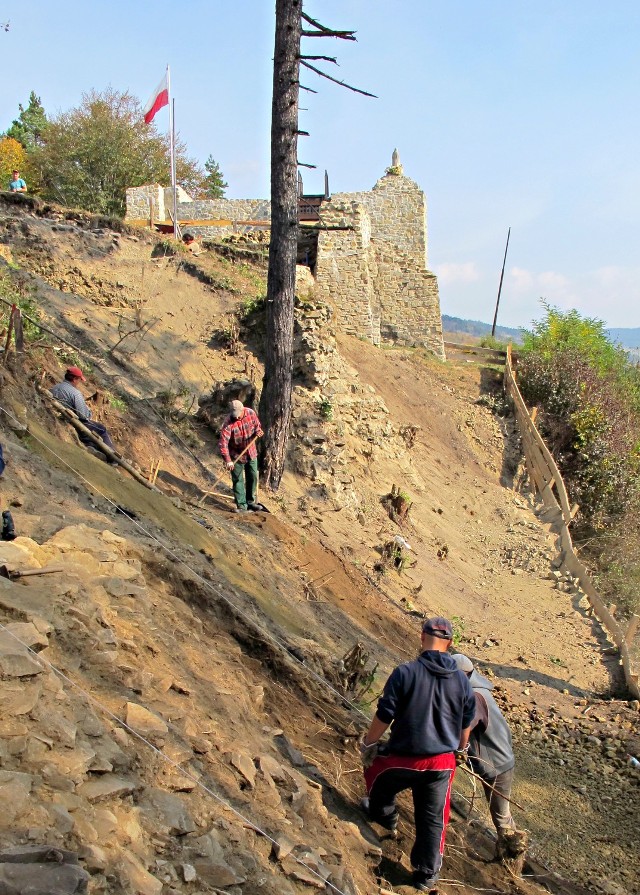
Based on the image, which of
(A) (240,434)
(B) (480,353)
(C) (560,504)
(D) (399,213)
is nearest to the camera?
(A) (240,434)

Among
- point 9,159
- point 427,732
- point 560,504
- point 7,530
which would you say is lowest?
point 560,504

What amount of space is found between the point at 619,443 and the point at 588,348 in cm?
516

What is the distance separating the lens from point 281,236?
10.6m

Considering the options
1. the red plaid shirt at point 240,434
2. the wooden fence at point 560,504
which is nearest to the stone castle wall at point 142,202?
the wooden fence at point 560,504

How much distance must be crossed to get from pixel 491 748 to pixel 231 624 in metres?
1.99

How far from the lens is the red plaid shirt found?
9.46 m

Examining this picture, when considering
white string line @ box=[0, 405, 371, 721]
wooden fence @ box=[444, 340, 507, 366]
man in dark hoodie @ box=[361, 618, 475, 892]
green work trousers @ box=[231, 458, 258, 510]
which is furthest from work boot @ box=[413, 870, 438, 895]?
wooden fence @ box=[444, 340, 507, 366]

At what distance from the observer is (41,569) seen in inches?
177

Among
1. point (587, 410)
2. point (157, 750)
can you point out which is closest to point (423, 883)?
point (157, 750)

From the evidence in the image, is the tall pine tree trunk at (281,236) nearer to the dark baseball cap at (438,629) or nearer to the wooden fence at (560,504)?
the wooden fence at (560,504)

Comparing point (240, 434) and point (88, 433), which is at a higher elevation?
point (88, 433)

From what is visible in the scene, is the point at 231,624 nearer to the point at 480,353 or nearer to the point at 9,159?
the point at 480,353

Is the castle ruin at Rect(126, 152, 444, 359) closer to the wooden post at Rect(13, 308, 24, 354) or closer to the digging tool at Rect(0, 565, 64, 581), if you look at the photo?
the wooden post at Rect(13, 308, 24, 354)

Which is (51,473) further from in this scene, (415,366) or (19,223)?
(415,366)
